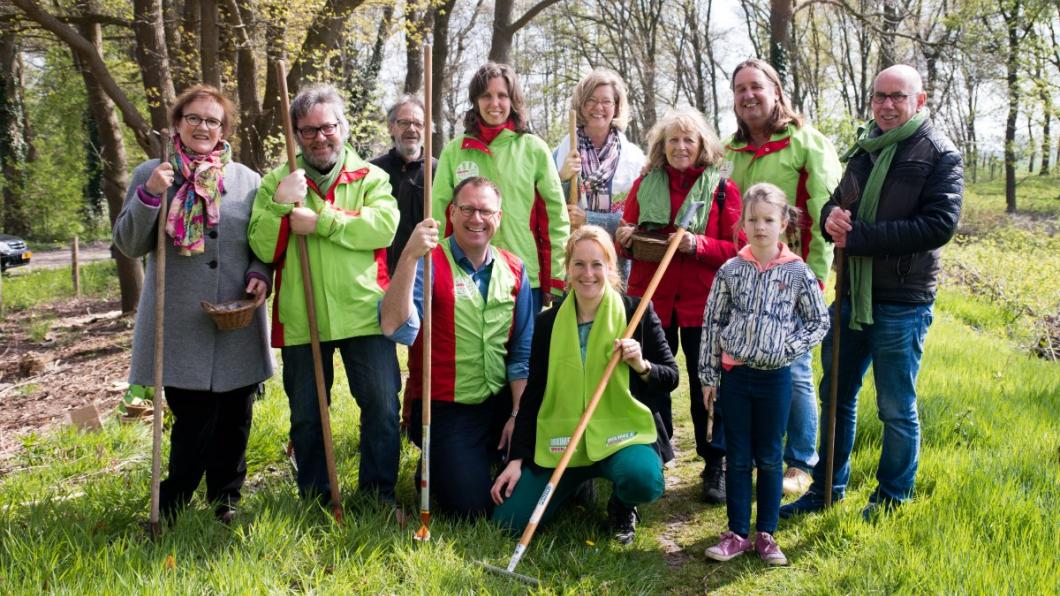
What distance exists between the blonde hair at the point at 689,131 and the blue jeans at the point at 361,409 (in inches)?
73.3

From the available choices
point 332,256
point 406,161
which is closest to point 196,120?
point 332,256

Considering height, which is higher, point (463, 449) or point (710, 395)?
point (710, 395)

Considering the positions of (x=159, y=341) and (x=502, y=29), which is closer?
(x=159, y=341)

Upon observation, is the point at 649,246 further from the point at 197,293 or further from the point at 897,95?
the point at 197,293

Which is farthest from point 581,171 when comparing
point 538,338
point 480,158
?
point 538,338

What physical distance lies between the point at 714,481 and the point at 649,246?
143cm

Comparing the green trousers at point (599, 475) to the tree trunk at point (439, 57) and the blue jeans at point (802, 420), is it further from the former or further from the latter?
the tree trunk at point (439, 57)

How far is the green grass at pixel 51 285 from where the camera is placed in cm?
1630

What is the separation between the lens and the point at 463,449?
13.5 ft

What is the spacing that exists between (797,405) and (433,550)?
2.17 m

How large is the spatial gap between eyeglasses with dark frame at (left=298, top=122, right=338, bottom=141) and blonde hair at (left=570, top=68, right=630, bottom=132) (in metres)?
1.69

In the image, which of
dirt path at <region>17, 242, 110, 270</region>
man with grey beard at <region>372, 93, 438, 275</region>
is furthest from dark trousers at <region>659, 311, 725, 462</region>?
dirt path at <region>17, 242, 110, 270</region>

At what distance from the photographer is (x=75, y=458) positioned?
4.93 metres

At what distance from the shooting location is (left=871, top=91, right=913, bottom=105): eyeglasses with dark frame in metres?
3.63
